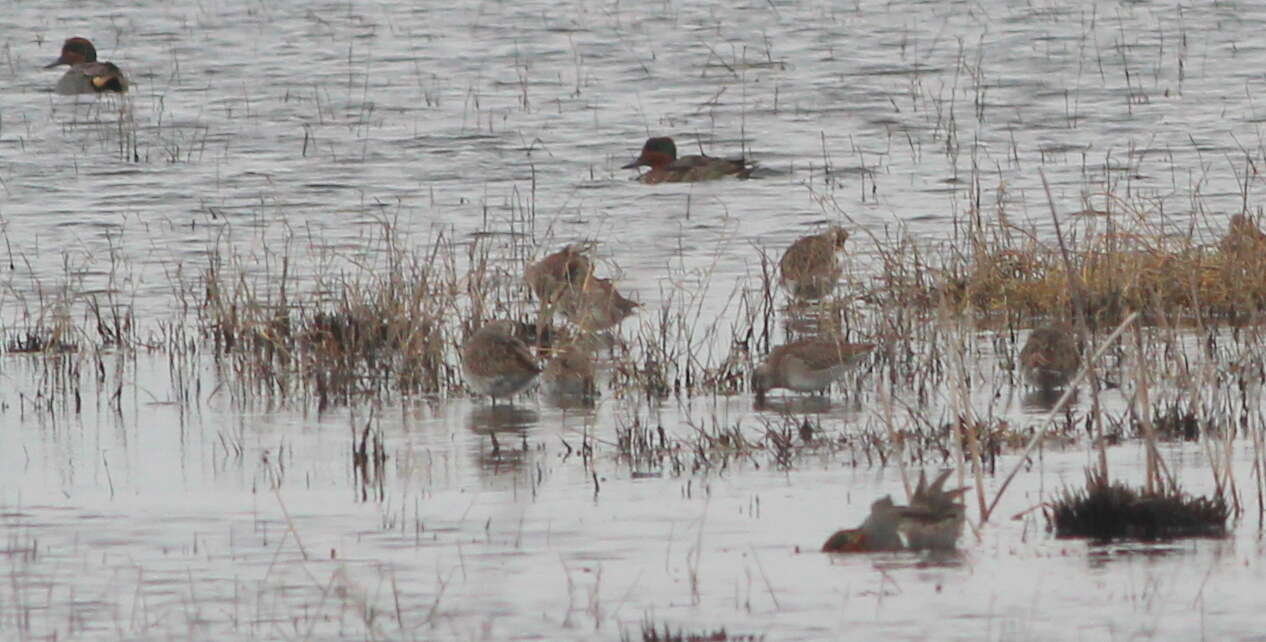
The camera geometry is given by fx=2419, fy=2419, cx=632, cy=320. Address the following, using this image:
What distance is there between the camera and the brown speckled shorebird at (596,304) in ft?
39.7

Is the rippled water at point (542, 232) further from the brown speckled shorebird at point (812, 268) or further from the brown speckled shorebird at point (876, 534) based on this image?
the brown speckled shorebird at point (812, 268)


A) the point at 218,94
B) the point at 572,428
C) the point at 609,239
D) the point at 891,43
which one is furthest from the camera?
the point at 891,43

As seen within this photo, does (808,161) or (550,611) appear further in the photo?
(808,161)

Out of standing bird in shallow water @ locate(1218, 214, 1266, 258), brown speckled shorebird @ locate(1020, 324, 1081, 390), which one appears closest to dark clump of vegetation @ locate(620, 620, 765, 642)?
brown speckled shorebird @ locate(1020, 324, 1081, 390)

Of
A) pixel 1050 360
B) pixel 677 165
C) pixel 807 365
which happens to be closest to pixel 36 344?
pixel 807 365

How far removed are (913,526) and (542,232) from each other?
9.71 metres

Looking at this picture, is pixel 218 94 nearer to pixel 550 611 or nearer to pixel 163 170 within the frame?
pixel 163 170

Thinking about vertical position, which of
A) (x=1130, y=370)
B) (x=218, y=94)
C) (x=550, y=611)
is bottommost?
(x=550, y=611)

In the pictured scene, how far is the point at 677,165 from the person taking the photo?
19047mm

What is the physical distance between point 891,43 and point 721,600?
2121 cm

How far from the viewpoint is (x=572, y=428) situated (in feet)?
33.0

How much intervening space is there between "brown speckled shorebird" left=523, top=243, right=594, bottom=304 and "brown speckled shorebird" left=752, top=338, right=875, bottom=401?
1838mm

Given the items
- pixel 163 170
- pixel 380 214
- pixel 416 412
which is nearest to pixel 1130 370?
pixel 416 412

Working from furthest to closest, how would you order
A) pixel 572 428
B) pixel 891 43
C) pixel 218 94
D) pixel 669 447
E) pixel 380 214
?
pixel 891 43 < pixel 218 94 < pixel 380 214 < pixel 572 428 < pixel 669 447
